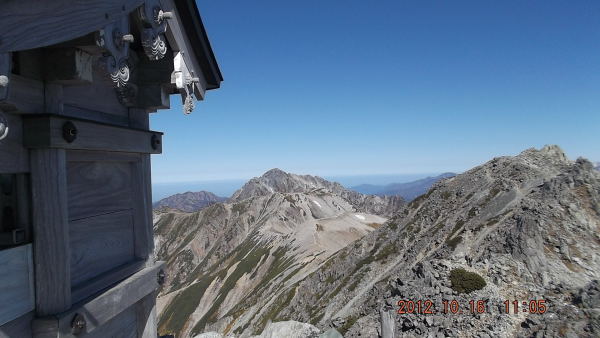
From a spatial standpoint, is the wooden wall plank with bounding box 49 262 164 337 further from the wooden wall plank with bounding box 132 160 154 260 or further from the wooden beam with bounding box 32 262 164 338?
the wooden wall plank with bounding box 132 160 154 260

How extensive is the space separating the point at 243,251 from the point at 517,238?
397 feet

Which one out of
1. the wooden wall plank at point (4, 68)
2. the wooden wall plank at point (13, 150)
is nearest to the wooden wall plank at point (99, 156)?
the wooden wall plank at point (13, 150)

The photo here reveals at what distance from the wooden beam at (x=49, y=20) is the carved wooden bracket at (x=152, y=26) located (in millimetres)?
690

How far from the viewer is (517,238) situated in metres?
26.5

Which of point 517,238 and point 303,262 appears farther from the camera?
point 303,262

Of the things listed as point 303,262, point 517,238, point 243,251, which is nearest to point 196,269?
point 243,251

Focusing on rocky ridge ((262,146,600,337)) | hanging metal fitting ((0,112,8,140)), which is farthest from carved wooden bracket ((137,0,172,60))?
rocky ridge ((262,146,600,337))

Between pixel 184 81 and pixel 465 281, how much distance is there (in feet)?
71.1

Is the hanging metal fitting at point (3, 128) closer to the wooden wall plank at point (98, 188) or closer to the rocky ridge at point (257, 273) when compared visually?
the wooden wall plank at point (98, 188)

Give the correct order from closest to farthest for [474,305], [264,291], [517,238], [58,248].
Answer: [58,248] → [474,305] → [517,238] → [264,291]

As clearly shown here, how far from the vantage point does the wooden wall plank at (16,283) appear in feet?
11.3

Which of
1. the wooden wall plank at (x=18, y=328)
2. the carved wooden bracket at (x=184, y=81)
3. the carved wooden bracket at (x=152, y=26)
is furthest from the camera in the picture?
the carved wooden bracket at (x=184, y=81)

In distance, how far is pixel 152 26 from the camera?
4566 millimetres

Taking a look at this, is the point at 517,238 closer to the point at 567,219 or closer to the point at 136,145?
the point at 567,219
